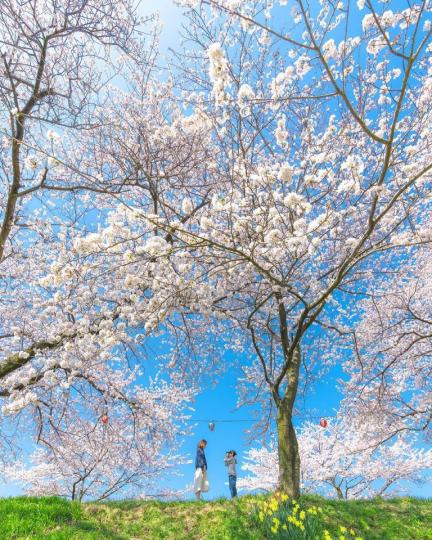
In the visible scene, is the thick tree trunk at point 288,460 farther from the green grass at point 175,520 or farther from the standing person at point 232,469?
the standing person at point 232,469

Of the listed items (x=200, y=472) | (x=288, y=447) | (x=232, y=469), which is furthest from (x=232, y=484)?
(x=288, y=447)

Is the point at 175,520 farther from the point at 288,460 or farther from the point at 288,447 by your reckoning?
the point at 288,447

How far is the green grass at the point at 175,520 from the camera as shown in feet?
20.8

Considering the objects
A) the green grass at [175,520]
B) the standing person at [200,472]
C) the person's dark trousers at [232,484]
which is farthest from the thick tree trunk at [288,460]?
the standing person at [200,472]

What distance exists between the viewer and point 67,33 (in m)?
6.22

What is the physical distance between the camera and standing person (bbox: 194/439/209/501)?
33.5 ft

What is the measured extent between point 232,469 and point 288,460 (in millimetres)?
3303

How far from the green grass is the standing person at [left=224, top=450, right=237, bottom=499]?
198 cm

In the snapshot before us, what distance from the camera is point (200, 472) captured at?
10.4 m

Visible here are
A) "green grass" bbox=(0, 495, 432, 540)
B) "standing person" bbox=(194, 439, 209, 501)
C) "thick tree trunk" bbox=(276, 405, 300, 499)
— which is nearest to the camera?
"green grass" bbox=(0, 495, 432, 540)

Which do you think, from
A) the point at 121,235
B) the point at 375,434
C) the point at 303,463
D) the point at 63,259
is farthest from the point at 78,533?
the point at 303,463

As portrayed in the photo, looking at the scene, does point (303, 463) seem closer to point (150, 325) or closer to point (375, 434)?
point (375, 434)

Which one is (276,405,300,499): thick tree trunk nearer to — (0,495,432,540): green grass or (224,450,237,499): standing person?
(0,495,432,540): green grass

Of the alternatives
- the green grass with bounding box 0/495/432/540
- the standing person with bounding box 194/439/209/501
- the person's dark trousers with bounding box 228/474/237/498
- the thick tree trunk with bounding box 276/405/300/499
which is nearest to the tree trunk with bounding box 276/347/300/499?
the thick tree trunk with bounding box 276/405/300/499
